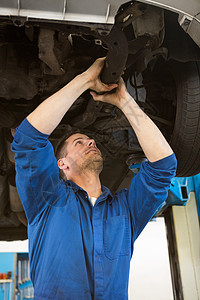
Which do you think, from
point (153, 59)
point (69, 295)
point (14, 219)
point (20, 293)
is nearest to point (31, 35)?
point (153, 59)

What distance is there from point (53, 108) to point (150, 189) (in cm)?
47

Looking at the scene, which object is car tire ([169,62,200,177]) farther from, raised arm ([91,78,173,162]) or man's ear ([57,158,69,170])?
man's ear ([57,158,69,170])

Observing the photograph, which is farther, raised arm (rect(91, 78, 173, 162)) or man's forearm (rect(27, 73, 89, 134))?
raised arm (rect(91, 78, 173, 162))

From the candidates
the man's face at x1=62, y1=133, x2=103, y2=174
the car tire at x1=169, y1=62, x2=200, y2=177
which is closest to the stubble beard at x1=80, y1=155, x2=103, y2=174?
the man's face at x1=62, y1=133, x2=103, y2=174

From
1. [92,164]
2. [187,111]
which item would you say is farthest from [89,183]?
[187,111]

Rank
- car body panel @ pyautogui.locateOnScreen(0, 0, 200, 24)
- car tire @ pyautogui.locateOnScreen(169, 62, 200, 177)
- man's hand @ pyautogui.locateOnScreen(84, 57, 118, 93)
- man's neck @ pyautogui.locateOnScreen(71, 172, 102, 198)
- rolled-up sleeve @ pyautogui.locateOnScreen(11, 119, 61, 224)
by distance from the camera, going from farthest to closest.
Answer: car tire @ pyautogui.locateOnScreen(169, 62, 200, 177) < man's neck @ pyautogui.locateOnScreen(71, 172, 102, 198) < man's hand @ pyautogui.locateOnScreen(84, 57, 118, 93) < rolled-up sleeve @ pyautogui.locateOnScreen(11, 119, 61, 224) < car body panel @ pyautogui.locateOnScreen(0, 0, 200, 24)

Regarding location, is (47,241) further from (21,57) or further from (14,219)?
(14,219)

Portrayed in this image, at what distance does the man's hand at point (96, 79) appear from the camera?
47.8 inches

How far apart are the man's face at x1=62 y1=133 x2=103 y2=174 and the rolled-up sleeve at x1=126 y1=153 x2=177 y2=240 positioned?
0.20 meters

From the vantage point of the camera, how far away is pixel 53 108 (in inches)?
43.8

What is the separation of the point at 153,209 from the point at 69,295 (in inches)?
17.8

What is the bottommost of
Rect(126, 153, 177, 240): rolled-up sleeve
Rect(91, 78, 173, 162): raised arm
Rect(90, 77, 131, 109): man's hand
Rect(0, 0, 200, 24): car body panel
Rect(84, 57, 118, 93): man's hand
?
Rect(126, 153, 177, 240): rolled-up sleeve

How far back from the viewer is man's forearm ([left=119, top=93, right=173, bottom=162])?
1214 millimetres

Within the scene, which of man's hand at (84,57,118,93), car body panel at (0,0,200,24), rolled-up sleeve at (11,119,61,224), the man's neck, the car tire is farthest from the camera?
the car tire
